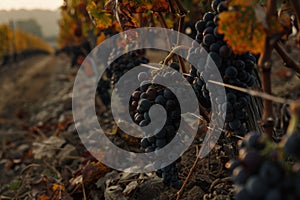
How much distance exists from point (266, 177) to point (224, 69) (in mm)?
923

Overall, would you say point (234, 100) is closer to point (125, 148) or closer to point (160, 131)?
A: point (160, 131)

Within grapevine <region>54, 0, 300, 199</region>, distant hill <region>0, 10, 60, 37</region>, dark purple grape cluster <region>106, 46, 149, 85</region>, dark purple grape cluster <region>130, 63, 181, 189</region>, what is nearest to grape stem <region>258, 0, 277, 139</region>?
grapevine <region>54, 0, 300, 199</region>

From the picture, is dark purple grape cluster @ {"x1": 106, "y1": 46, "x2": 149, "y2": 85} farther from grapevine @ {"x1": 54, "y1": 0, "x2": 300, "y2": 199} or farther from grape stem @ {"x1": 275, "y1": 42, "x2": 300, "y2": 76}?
grape stem @ {"x1": 275, "y1": 42, "x2": 300, "y2": 76}

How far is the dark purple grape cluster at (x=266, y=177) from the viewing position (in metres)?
0.95

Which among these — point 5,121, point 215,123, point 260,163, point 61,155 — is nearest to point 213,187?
point 215,123

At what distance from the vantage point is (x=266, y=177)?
96 centimetres

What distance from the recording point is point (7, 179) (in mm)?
4422

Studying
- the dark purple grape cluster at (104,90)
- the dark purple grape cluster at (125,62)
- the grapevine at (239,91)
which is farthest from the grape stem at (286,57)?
the dark purple grape cluster at (104,90)

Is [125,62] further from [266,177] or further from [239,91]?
[266,177]

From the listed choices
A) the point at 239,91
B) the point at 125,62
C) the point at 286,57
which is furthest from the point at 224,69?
the point at 125,62

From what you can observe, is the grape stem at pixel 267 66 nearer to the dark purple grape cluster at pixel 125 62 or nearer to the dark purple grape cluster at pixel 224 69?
the dark purple grape cluster at pixel 224 69

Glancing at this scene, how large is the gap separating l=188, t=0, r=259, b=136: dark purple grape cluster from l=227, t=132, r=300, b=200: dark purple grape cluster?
76 cm

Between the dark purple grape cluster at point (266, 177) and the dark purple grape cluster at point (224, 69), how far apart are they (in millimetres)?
762

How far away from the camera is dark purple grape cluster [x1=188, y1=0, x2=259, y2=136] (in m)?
1.78
